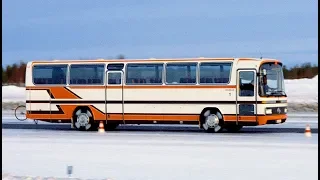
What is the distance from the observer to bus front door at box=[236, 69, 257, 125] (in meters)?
25.7

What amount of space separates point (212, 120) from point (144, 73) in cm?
298

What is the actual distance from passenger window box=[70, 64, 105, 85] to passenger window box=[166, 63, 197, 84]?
254cm

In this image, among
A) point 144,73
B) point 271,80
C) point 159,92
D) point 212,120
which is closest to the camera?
point 212,120

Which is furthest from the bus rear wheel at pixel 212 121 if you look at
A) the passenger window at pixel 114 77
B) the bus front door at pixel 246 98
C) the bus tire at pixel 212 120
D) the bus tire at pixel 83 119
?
the bus tire at pixel 83 119

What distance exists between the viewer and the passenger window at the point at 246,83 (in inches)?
1016

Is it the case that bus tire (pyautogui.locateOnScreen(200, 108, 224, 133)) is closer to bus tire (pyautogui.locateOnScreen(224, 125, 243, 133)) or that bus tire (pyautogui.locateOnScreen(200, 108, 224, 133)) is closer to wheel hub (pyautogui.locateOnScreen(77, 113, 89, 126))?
bus tire (pyautogui.locateOnScreen(224, 125, 243, 133))

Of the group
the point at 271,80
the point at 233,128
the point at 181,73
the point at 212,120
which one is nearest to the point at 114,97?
the point at 181,73

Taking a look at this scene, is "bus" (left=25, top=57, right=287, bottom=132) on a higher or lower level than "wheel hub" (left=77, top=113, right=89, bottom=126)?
higher

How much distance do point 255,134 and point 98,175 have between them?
37.8ft

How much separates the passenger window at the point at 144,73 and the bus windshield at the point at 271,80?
3463mm

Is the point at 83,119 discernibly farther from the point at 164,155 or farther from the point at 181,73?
the point at 164,155

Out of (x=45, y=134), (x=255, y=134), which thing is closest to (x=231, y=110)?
(x=255, y=134)

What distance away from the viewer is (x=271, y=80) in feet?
86.8

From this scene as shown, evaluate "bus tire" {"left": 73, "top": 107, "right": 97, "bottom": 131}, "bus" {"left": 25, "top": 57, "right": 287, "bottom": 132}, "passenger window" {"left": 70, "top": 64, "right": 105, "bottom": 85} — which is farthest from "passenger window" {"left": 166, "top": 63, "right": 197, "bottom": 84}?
"bus tire" {"left": 73, "top": 107, "right": 97, "bottom": 131}
